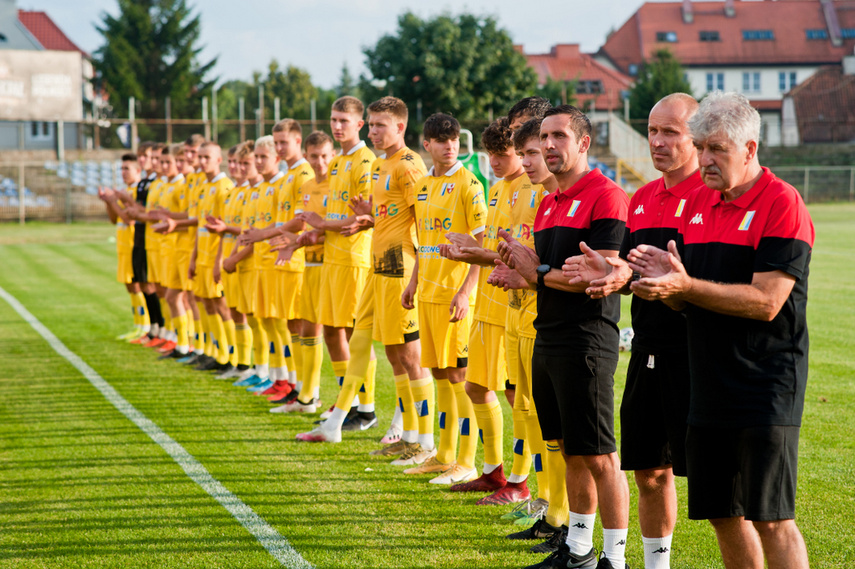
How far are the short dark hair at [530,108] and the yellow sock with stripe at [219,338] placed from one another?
6140 millimetres

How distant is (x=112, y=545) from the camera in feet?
16.0

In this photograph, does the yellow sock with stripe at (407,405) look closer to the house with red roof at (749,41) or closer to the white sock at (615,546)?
the white sock at (615,546)

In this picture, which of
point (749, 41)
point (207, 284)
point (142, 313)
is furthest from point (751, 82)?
point (207, 284)

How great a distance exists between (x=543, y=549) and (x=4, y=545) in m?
3.14

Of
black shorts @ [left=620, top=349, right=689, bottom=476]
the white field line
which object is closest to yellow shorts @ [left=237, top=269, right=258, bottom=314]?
the white field line

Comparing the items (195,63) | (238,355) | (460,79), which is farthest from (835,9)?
(238,355)

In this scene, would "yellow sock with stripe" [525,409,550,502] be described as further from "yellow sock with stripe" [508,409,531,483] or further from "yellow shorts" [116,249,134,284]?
"yellow shorts" [116,249,134,284]

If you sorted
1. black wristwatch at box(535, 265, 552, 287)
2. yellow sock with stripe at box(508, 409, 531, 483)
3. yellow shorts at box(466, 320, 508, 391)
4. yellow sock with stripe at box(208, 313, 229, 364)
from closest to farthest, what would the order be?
black wristwatch at box(535, 265, 552, 287) → yellow sock with stripe at box(508, 409, 531, 483) → yellow shorts at box(466, 320, 508, 391) → yellow sock with stripe at box(208, 313, 229, 364)

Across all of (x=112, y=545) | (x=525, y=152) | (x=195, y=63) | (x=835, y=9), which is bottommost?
(x=112, y=545)

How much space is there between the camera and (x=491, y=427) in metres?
5.73

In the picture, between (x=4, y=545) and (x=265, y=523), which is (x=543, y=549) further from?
(x=4, y=545)

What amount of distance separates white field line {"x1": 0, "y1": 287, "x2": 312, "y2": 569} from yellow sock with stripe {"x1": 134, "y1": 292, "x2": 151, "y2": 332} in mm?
1887

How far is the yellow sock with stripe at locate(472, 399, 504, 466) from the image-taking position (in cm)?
571

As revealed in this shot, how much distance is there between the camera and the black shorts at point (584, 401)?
13.4 ft
